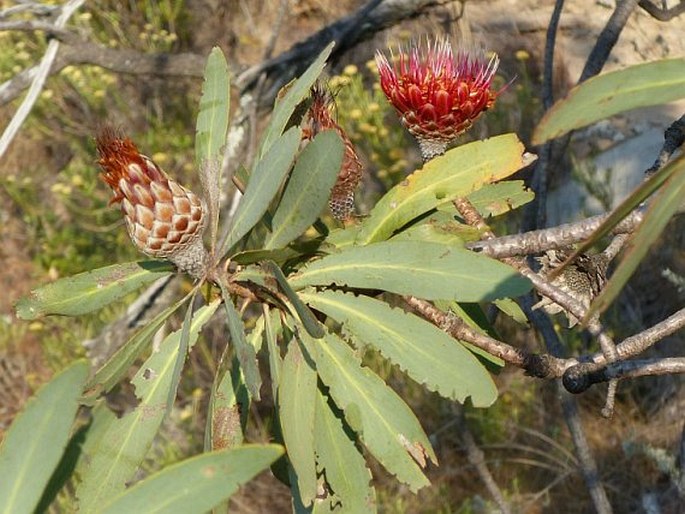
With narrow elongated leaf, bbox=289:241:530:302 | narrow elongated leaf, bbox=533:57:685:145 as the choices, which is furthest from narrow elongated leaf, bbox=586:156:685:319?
narrow elongated leaf, bbox=289:241:530:302

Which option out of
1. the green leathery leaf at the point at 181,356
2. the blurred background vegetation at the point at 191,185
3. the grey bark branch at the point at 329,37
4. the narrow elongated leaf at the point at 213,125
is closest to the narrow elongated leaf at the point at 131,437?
the green leathery leaf at the point at 181,356

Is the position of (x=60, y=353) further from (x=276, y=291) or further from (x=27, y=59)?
(x=276, y=291)

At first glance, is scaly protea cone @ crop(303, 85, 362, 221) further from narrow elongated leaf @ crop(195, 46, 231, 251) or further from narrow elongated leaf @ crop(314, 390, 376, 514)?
narrow elongated leaf @ crop(314, 390, 376, 514)

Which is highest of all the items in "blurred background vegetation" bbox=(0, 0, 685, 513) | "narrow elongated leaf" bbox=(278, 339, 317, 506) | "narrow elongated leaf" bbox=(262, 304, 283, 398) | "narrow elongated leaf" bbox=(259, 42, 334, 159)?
"narrow elongated leaf" bbox=(259, 42, 334, 159)

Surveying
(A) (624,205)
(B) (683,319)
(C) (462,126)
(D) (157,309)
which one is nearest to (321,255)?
(C) (462,126)

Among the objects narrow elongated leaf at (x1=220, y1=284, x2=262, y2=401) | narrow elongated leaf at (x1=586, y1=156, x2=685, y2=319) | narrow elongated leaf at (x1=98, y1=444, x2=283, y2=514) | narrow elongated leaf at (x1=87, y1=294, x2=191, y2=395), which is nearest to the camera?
narrow elongated leaf at (x1=586, y1=156, x2=685, y2=319)

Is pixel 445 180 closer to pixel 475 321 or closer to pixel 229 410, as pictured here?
pixel 475 321

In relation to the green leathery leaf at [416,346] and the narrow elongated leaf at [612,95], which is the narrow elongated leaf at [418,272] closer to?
the green leathery leaf at [416,346]
